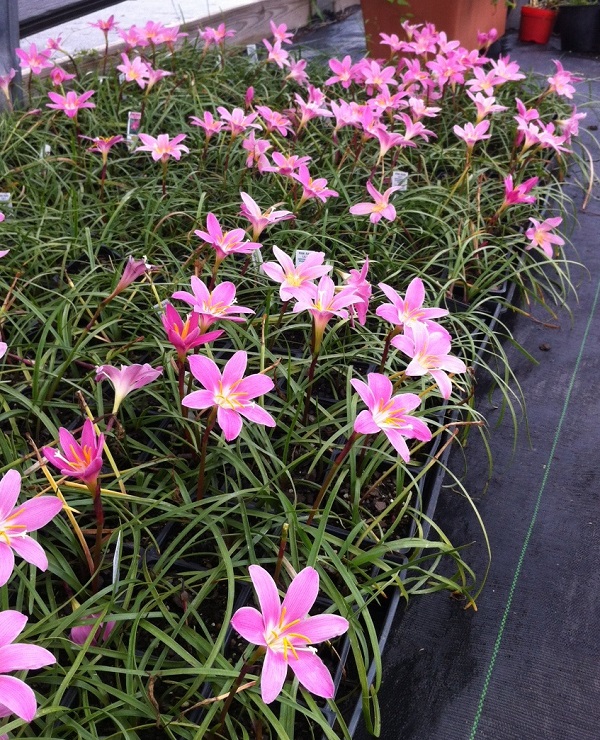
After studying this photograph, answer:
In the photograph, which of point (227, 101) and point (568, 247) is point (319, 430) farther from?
point (227, 101)

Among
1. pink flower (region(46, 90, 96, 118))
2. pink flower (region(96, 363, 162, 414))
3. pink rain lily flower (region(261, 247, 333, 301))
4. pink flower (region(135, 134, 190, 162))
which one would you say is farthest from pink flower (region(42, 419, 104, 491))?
pink flower (region(46, 90, 96, 118))

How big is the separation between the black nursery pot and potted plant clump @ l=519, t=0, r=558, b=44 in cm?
9

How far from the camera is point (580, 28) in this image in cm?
470

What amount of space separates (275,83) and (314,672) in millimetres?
2891

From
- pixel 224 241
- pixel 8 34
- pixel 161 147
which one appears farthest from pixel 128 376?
pixel 8 34

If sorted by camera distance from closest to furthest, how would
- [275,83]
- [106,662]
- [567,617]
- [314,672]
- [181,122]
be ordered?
[314,672], [106,662], [567,617], [181,122], [275,83]

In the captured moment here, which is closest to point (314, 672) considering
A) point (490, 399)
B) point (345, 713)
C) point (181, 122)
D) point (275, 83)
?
point (345, 713)

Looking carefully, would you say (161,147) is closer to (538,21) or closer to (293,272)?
(293,272)

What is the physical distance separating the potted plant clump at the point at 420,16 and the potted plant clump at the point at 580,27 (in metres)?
0.97

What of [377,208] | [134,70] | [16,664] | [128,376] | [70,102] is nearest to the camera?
[16,664]

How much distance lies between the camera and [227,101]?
9.39 feet

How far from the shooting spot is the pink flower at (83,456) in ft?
2.76

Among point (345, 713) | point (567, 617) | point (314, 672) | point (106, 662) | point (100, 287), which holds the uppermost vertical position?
point (314, 672)

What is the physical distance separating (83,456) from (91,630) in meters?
0.25
